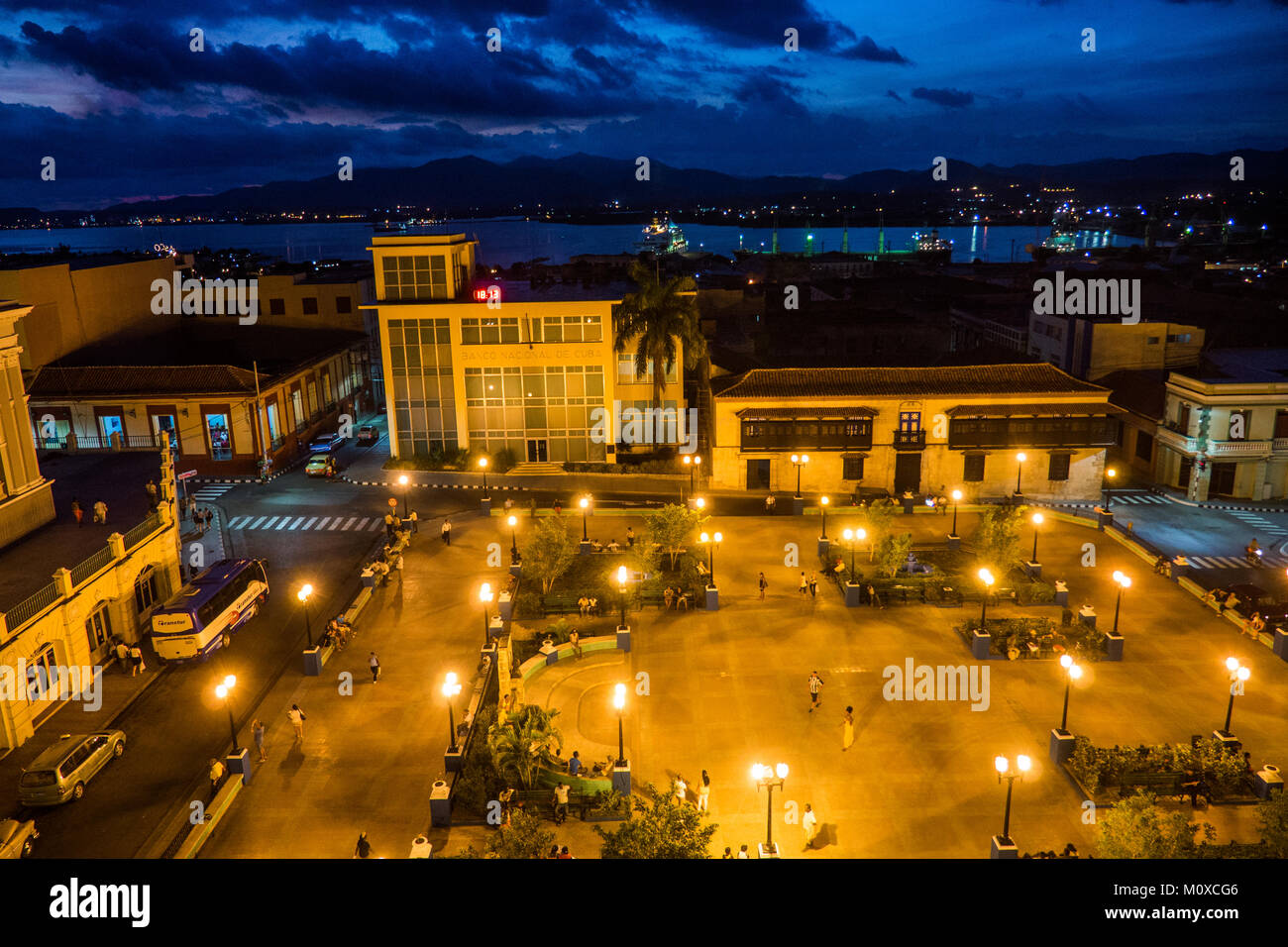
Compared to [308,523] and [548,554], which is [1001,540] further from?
[308,523]

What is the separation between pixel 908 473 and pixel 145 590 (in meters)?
38.1

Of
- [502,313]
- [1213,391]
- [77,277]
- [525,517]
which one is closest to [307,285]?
[77,277]

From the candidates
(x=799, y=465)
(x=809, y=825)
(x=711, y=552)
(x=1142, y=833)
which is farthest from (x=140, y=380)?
(x=1142, y=833)

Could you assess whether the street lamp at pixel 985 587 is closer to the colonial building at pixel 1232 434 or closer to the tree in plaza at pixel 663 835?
the tree in plaza at pixel 663 835

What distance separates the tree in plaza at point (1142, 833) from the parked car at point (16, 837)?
79.0 ft

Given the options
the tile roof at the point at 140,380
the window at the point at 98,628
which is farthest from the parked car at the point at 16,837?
the tile roof at the point at 140,380

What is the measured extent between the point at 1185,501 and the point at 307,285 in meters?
62.9

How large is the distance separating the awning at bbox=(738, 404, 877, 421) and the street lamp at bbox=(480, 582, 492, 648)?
20.6 meters

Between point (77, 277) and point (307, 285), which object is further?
point (307, 285)

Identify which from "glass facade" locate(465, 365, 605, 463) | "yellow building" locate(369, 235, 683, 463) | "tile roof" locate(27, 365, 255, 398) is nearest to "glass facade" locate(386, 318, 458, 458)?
"yellow building" locate(369, 235, 683, 463)

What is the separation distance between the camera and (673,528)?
37031 millimetres

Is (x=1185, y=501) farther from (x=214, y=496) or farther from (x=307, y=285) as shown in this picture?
(x=307, y=285)

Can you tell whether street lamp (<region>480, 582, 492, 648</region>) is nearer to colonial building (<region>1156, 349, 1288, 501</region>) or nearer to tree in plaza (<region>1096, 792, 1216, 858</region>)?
tree in plaza (<region>1096, 792, 1216, 858</region>)
